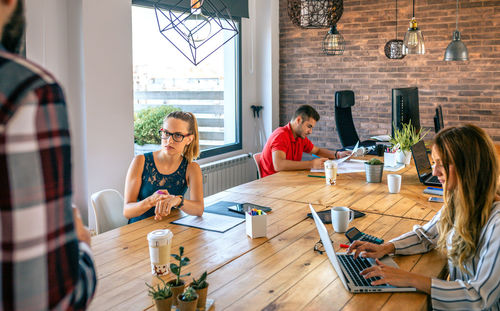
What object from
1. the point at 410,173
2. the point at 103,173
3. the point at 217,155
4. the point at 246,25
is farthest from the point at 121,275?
the point at 246,25

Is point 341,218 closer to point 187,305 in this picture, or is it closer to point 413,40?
point 187,305

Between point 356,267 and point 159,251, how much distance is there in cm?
73

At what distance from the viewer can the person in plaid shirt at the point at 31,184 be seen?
1.94 ft

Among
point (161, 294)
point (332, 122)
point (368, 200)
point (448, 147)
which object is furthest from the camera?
point (332, 122)

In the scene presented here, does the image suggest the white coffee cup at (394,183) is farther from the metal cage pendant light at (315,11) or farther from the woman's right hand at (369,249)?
the woman's right hand at (369,249)

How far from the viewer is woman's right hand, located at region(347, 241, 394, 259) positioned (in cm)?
188

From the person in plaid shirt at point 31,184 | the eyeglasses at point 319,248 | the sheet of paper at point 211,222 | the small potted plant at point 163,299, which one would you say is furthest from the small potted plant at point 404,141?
the person in plaid shirt at point 31,184

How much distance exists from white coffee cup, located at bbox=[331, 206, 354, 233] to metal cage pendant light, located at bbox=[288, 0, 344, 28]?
1.39 metres

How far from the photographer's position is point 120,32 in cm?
407

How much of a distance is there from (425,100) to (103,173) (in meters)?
3.97

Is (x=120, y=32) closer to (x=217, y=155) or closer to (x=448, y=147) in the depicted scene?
(x=217, y=155)

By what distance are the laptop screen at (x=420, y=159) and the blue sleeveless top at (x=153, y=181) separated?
1.68 m

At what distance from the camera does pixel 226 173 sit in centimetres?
571

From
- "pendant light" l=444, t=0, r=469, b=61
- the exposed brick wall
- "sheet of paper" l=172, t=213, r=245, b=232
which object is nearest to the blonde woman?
"sheet of paper" l=172, t=213, r=245, b=232
